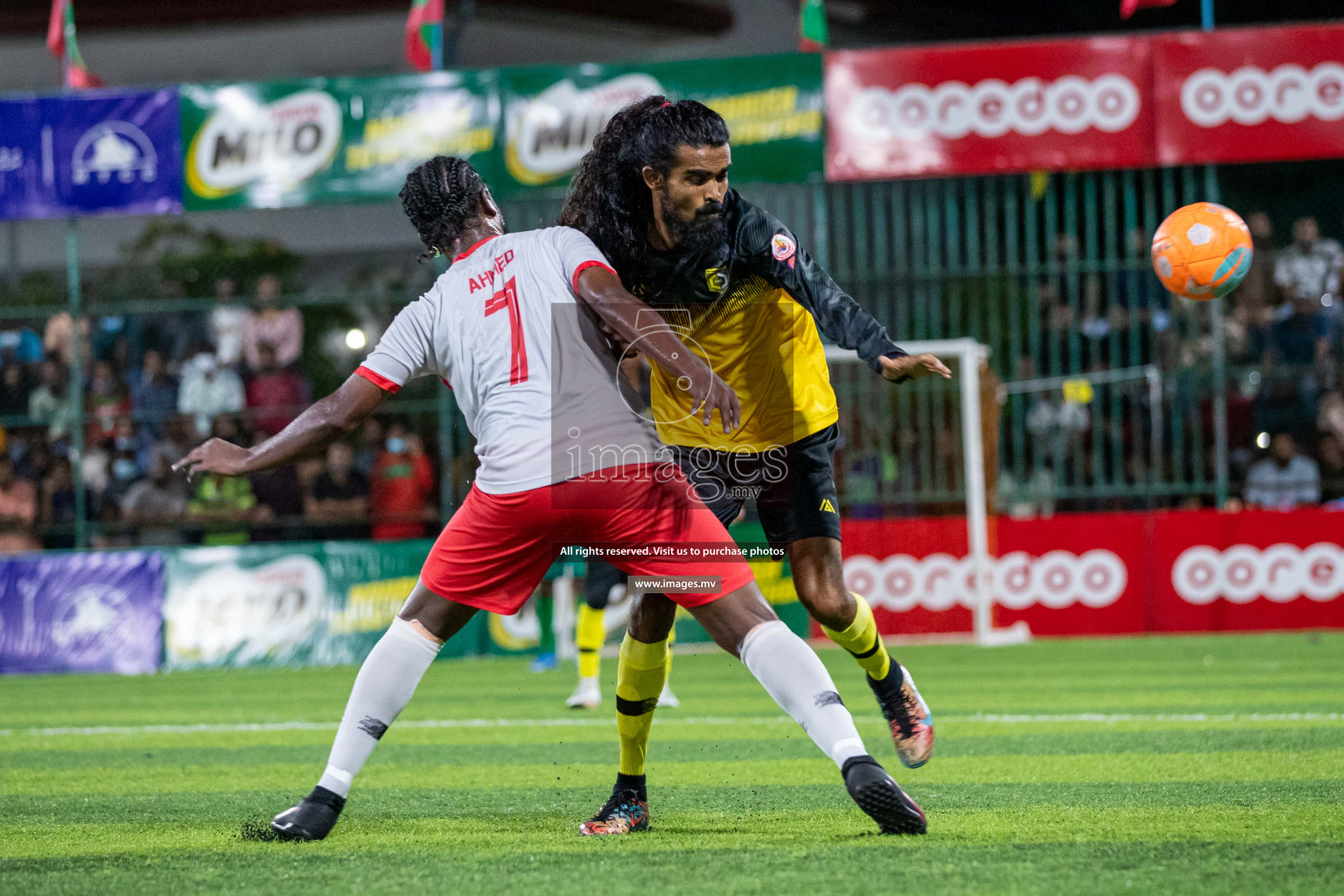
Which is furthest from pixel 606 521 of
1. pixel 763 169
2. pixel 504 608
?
pixel 763 169

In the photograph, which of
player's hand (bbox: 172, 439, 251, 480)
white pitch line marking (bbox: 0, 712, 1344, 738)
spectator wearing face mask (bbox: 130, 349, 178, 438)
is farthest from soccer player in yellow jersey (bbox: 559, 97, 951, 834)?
spectator wearing face mask (bbox: 130, 349, 178, 438)

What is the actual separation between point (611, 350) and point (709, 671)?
760 centimetres

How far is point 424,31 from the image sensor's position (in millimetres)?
14617

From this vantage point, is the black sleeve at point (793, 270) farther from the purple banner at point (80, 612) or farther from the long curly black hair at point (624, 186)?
the purple banner at point (80, 612)

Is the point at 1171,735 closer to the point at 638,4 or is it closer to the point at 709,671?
the point at 709,671

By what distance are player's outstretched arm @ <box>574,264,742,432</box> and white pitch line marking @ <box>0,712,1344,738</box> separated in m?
4.06

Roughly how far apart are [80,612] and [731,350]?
1003 centimetres

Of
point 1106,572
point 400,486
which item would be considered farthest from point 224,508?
point 1106,572

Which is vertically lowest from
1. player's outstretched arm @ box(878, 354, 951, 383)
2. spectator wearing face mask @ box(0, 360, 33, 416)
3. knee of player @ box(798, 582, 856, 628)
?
knee of player @ box(798, 582, 856, 628)

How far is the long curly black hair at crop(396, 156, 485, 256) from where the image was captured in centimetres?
430

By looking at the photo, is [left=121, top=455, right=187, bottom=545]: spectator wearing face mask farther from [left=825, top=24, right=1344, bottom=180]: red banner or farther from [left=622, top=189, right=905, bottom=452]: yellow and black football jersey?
[left=622, top=189, right=905, bottom=452]: yellow and black football jersey

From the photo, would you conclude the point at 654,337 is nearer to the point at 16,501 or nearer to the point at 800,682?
the point at 800,682

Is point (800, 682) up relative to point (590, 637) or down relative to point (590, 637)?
up

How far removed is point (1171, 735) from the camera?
262 inches
